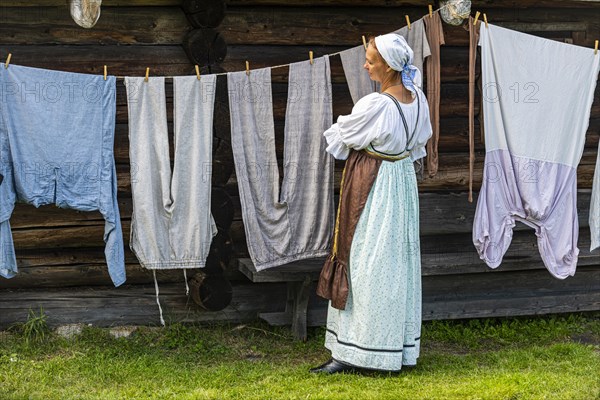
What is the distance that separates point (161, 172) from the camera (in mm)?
5602

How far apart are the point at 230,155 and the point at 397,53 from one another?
1416mm

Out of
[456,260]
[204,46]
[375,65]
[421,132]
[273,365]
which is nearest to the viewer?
Answer: [375,65]

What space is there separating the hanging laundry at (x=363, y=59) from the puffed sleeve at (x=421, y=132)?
415 mm

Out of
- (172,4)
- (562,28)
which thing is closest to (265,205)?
(172,4)

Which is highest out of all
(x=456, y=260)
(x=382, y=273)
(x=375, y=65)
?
(x=375, y=65)

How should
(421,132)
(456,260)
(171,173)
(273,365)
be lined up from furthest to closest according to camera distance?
(456,260) → (273,365) → (171,173) → (421,132)

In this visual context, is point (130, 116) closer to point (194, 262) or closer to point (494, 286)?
point (194, 262)

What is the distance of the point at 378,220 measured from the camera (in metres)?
5.36

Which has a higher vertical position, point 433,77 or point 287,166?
point 433,77

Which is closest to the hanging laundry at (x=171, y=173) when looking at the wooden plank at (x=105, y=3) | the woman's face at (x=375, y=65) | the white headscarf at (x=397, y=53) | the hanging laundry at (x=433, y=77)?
the wooden plank at (x=105, y=3)

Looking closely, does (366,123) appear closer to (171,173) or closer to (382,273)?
(382,273)

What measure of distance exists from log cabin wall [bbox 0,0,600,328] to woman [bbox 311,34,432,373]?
0.90 m

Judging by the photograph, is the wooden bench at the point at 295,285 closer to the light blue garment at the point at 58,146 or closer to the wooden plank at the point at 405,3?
the light blue garment at the point at 58,146

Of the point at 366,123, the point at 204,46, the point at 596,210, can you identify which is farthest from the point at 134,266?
the point at 596,210
